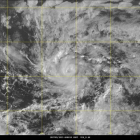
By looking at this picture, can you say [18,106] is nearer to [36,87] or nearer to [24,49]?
[36,87]

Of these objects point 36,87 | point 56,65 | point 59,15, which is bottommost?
point 36,87

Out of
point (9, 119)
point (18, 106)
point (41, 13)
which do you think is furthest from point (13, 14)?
point (9, 119)

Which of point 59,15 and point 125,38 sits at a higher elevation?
point 59,15

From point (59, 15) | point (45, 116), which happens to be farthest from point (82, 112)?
point (59, 15)

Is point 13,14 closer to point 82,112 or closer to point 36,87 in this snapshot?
point 36,87

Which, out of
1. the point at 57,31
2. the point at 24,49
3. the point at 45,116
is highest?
the point at 57,31

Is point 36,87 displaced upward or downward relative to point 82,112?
upward
